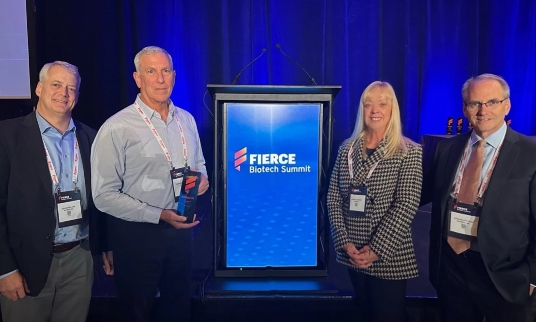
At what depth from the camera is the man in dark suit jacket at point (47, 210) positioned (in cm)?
156

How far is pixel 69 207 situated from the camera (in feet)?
5.39

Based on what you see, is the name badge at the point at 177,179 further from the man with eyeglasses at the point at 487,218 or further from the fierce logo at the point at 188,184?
the man with eyeglasses at the point at 487,218

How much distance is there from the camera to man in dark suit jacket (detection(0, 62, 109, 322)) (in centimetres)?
156

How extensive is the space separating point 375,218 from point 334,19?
3.92 meters

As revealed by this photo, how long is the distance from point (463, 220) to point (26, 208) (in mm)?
1878

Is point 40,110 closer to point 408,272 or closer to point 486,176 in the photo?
point 408,272

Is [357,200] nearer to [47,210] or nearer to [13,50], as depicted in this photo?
[47,210]

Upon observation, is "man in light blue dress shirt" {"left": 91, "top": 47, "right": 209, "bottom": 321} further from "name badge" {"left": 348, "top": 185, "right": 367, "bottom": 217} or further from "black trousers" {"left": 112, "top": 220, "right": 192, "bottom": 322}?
"name badge" {"left": 348, "top": 185, "right": 367, "bottom": 217}

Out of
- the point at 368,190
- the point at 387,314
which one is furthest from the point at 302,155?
the point at 387,314

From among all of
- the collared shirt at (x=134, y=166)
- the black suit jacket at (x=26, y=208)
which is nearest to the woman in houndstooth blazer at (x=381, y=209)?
the collared shirt at (x=134, y=166)

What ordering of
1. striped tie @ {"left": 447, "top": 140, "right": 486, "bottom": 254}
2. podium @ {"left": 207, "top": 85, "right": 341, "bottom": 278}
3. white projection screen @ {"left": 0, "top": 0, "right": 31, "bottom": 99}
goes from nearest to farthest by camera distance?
striped tie @ {"left": 447, "top": 140, "right": 486, "bottom": 254}, podium @ {"left": 207, "top": 85, "right": 341, "bottom": 278}, white projection screen @ {"left": 0, "top": 0, "right": 31, "bottom": 99}

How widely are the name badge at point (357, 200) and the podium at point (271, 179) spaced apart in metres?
0.46

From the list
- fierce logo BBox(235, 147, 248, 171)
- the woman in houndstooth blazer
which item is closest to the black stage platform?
the woman in houndstooth blazer

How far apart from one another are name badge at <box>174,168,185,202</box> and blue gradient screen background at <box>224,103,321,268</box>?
1.39 feet
